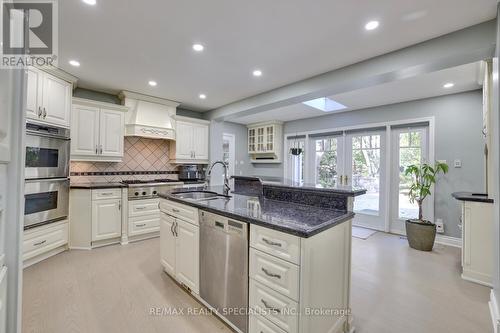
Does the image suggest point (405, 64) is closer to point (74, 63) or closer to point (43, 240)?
point (74, 63)

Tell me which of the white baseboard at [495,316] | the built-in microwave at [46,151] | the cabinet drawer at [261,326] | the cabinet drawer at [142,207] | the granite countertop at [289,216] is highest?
the built-in microwave at [46,151]

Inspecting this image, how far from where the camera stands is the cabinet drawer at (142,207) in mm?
3620

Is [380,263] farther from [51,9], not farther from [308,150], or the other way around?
[51,9]

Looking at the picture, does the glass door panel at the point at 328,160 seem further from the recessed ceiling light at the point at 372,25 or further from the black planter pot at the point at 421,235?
the recessed ceiling light at the point at 372,25

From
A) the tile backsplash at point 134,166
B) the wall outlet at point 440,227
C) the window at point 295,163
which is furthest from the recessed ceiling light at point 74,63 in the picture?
the wall outlet at point 440,227

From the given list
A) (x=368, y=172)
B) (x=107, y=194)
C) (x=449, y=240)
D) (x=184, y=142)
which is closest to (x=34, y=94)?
(x=107, y=194)

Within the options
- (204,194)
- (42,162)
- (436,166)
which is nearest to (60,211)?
(42,162)

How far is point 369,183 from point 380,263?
2.12 metres

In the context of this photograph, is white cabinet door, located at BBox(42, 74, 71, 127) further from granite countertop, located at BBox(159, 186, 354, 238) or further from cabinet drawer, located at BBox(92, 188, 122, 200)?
granite countertop, located at BBox(159, 186, 354, 238)

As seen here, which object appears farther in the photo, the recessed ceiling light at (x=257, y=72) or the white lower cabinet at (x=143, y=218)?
the white lower cabinet at (x=143, y=218)

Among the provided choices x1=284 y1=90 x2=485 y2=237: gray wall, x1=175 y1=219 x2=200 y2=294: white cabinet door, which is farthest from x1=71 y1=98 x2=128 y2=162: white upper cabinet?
x1=284 y1=90 x2=485 y2=237: gray wall

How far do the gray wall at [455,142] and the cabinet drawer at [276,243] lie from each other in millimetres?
3913

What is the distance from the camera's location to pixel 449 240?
3719 mm

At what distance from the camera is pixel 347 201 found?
175 cm
